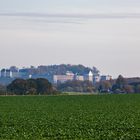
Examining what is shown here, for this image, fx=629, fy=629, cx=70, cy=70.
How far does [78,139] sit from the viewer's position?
27375 mm

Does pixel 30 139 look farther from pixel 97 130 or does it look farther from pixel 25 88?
pixel 25 88

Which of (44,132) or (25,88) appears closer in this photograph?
(44,132)

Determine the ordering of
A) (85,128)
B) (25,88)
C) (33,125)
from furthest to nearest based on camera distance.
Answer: (25,88)
(33,125)
(85,128)

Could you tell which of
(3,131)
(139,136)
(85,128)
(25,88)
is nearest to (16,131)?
(3,131)

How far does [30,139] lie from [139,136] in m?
4.96

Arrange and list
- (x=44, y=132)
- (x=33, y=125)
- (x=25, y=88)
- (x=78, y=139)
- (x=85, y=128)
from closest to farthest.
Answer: (x=78, y=139), (x=44, y=132), (x=85, y=128), (x=33, y=125), (x=25, y=88)

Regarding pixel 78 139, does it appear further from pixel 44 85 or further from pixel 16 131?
pixel 44 85

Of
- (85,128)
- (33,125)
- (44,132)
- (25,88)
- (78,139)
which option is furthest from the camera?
(25,88)

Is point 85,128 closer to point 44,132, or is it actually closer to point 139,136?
point 44,132

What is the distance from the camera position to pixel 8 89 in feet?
518

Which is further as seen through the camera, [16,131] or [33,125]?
[33,125]

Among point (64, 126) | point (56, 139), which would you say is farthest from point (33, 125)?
point (56, 139)

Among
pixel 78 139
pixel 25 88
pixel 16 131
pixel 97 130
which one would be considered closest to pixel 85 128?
pixel 97 130

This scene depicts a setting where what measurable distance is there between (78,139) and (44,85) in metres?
132
